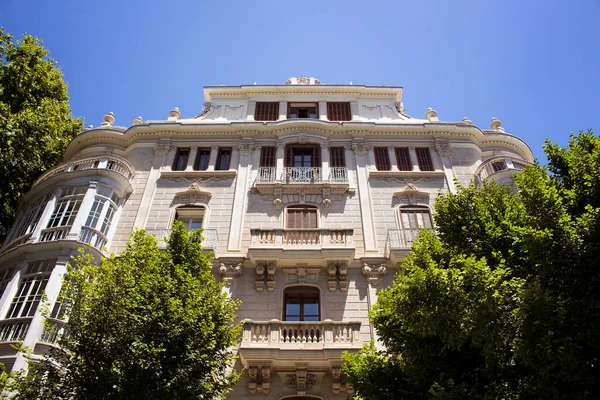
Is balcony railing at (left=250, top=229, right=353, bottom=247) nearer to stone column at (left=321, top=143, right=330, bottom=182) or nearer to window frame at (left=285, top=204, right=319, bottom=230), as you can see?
window frame at (left=285, top=204, right=319, bottom=230)

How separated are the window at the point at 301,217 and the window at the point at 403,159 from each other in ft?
15.8

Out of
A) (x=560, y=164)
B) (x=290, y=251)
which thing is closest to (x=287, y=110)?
(x=290, y=251)

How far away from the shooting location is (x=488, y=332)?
24.3 feet

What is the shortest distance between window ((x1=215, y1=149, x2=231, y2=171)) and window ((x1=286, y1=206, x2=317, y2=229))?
403 centimetres

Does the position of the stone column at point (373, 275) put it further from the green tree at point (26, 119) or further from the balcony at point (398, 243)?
the green tree at point (26, 119)

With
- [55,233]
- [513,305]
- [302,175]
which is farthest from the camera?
[302,175]

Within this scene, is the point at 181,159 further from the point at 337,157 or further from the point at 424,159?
the point at 424,159

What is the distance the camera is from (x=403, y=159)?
63.9 ft

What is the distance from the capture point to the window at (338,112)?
21312 millimetres

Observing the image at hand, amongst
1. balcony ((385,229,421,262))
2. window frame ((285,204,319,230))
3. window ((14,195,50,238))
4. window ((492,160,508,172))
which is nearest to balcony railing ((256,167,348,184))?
window frame ((285,204,319,230))

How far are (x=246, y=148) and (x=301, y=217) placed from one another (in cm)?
477

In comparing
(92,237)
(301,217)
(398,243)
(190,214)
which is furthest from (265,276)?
(92,237)

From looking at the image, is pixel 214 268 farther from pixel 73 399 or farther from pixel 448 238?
pixel 448 238

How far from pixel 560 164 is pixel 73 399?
11879 millimetres
